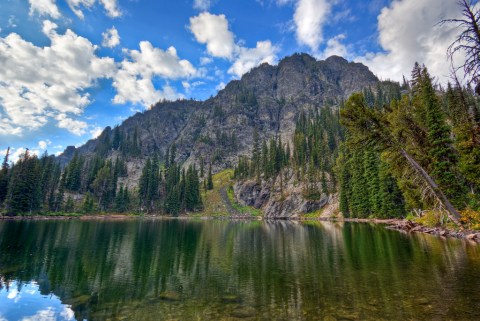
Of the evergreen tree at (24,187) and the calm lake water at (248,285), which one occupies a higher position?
the evergreen tree at (24,187)

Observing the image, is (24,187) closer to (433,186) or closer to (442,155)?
(433,186)

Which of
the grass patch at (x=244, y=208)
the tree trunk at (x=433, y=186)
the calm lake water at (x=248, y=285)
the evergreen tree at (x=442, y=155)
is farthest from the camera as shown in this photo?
the grass patch at (x=244, y=208)

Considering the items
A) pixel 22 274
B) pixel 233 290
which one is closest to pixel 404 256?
pixel 233 290

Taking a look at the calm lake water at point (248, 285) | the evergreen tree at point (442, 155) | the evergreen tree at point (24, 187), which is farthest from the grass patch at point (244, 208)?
the calm lake water at point (248, 285)

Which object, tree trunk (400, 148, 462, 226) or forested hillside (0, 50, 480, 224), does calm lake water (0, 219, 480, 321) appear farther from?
forested hillside (0, 50, 480, 224)

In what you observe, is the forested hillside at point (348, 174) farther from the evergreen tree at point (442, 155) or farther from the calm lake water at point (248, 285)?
the calm lake water at point (248, 285)

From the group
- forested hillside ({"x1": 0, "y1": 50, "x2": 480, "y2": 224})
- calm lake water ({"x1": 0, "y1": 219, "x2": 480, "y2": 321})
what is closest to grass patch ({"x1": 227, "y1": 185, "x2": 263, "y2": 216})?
forested hillside ({"x1": 0, "y1": 50, "x2": 480, "y2": 224})

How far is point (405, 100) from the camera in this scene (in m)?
43.8

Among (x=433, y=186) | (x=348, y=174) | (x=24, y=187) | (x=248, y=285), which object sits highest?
(x=348, y=174)

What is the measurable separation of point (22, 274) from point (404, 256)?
104 feet

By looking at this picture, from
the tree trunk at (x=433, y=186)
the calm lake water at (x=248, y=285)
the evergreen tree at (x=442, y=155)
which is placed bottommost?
the calm lake water at (x=248, y=285)

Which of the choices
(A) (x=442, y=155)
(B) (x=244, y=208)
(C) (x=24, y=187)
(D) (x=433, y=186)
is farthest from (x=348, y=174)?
(C) (x=24, y=187)

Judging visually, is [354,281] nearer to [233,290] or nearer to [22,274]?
[233,290]

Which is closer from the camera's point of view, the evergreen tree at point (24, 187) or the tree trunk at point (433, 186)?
the tree trunk at point (433, 186)
